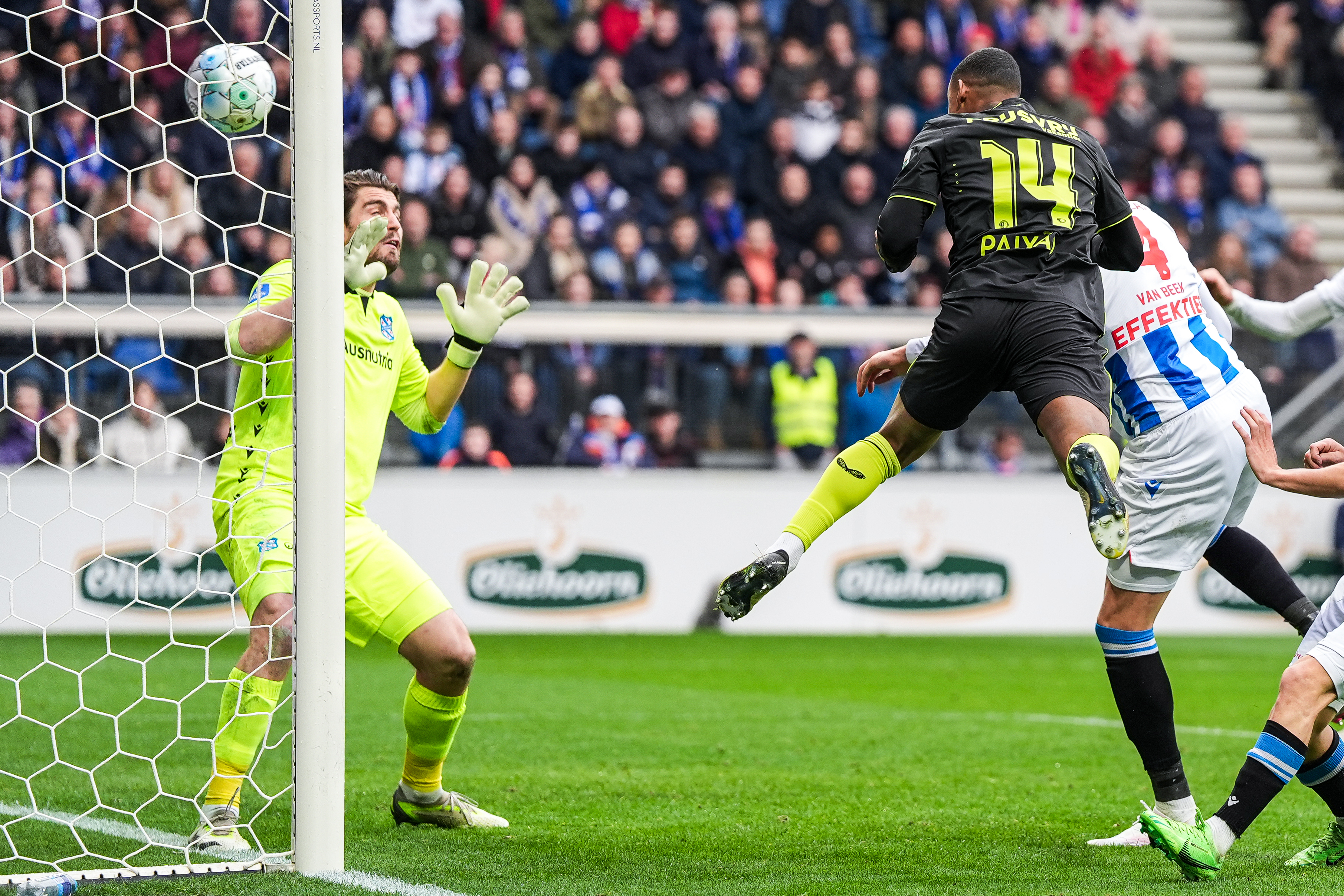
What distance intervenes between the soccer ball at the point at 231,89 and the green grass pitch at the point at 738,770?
236 centimetres

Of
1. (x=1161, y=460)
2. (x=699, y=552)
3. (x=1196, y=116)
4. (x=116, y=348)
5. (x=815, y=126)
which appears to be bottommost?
(x=699, y=552)

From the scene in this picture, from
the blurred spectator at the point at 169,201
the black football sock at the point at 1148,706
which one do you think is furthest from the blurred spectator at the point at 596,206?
the black football sock at the point at 1148,706

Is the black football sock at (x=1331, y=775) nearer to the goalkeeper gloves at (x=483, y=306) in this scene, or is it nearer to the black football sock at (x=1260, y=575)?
the black football sock at (x=1260, y=575)

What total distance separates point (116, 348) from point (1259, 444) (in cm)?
993

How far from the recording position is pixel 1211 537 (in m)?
5.36

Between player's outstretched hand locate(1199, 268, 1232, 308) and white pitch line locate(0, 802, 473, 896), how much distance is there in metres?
3.34

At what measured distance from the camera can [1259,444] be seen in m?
4.84

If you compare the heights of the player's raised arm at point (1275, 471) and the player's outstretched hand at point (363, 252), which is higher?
the player's outstretched hand at point (363, 252)

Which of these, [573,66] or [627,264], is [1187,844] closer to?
[627,264]

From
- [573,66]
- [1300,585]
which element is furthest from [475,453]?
[1300,585]

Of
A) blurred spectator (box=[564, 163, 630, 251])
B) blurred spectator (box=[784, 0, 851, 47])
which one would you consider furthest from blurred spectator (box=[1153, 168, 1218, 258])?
blurred spectator (box=[564, 163, 630, 251])

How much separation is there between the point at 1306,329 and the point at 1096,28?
48.1ft

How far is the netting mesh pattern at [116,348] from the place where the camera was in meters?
10.5

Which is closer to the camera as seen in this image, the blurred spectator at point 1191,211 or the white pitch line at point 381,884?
the white pitch line at point 381,884
